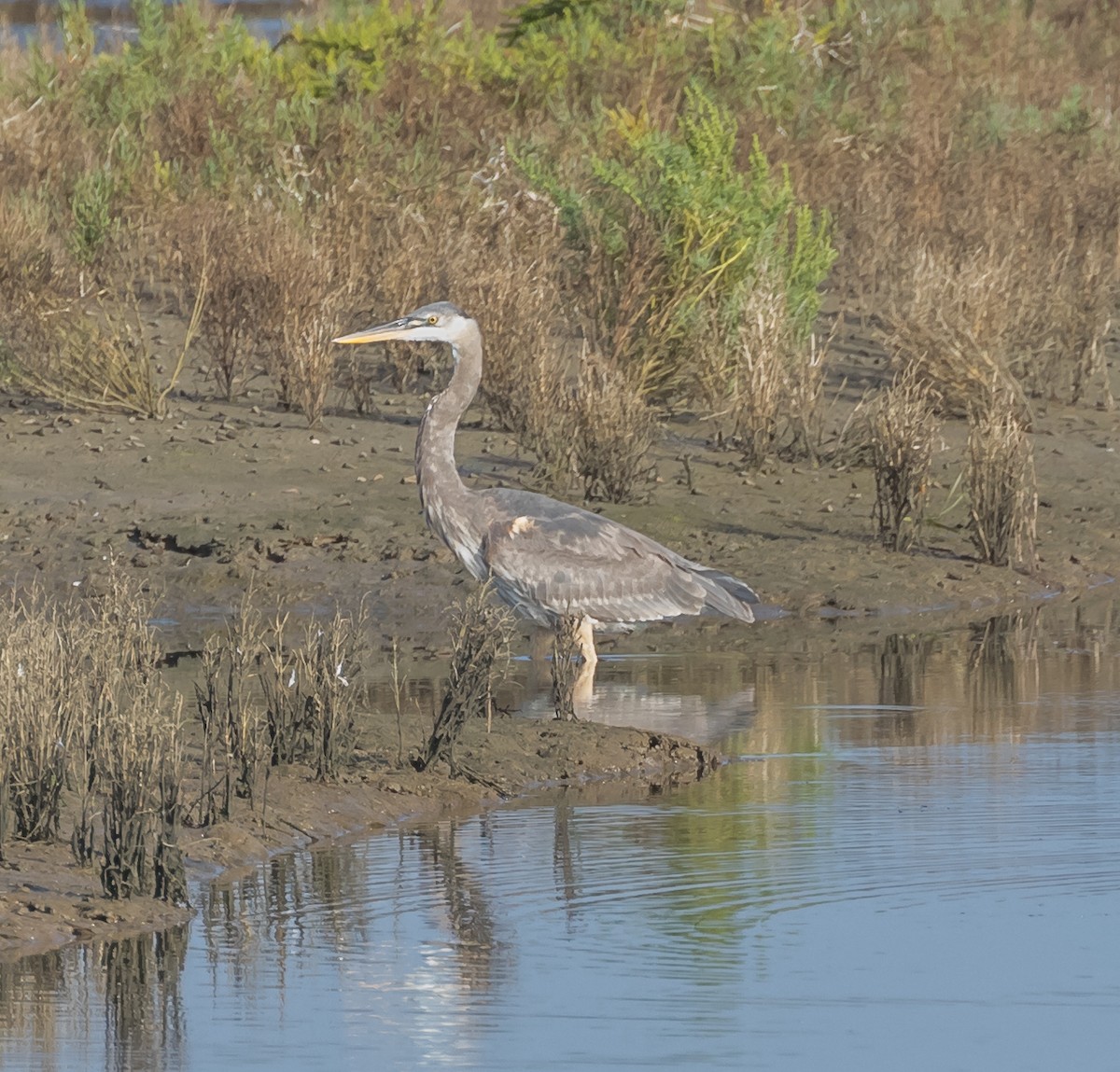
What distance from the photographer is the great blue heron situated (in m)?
9.85

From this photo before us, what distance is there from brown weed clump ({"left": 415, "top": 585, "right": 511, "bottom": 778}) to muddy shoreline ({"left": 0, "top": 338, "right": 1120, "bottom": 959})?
2.19 meters

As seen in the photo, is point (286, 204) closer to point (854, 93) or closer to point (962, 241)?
point (962, 241)

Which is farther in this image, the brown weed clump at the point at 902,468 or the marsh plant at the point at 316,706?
the brown weed clump at the point at 902,468

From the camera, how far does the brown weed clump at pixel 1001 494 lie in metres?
11.8

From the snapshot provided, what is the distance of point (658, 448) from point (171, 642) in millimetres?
3942

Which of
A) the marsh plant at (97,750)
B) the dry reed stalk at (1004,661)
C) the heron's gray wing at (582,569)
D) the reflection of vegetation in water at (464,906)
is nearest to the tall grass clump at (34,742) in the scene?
the marsh plant at (97,750)

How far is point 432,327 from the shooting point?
1041 centimetres

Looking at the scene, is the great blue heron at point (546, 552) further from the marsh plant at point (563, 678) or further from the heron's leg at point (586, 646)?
the marsh plant at point (563, 678)

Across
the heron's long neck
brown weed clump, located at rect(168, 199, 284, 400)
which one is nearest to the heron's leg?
the heron's long neck

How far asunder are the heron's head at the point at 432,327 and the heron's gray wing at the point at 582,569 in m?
0.90

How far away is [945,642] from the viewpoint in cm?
1049

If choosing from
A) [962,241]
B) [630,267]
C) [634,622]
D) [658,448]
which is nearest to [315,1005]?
[634,622]

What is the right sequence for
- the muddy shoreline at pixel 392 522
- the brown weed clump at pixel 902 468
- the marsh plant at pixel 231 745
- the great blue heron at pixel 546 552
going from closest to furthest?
the marsh plant at pixel 231 745
the great blue heron at pixel 546 552
the muddy shoreline at pixel 392 522
the brown weed clump at pixel 902 468

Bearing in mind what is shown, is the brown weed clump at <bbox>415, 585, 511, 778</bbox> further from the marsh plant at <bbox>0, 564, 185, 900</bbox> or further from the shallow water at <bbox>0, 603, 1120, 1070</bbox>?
the marsh plant at <bbox>0, 564, 185, 900</bbox>
